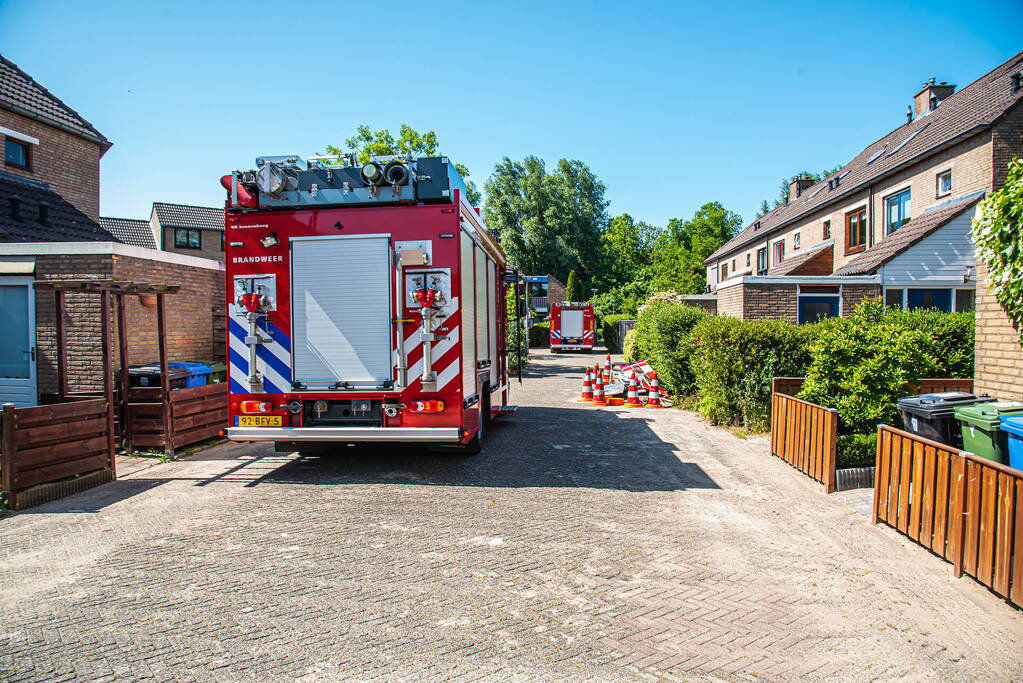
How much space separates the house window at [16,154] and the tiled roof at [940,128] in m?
26.0

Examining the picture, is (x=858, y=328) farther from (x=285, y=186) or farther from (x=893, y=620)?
(x=285, y=186)

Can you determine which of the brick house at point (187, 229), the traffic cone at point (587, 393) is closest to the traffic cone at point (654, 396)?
the traffic cone at point (587, 393)

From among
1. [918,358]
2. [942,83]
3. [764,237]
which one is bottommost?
[918,358]

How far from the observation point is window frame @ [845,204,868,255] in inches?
934

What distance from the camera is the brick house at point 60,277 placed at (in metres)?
9.79

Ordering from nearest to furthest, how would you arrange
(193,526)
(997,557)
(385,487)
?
(997,557), (193,526), (385,487)

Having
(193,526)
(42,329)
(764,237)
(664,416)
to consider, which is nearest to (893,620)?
(193,526)

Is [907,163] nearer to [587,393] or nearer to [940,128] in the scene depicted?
[940,128]

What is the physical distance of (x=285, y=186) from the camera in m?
7.30

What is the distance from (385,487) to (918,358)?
20.2ft

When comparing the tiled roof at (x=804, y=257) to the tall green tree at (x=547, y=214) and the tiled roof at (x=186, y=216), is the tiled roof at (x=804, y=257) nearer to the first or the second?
the tall green tree at (x=547, y=214)

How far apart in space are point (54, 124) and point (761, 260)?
32.1 m

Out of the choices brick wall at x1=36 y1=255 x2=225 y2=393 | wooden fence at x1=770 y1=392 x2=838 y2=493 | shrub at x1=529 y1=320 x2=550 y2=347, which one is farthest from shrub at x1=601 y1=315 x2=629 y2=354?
wooden fence at x1=770 y1=392 x2=838 y2=493

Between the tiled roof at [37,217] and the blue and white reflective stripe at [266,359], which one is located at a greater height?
the tiled roof at [37,217]
